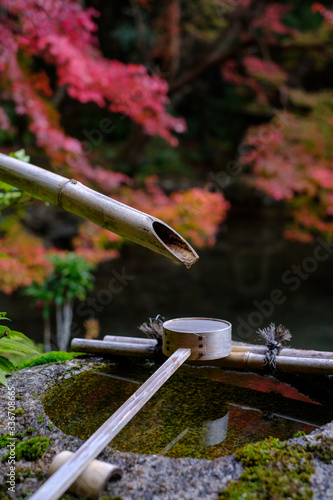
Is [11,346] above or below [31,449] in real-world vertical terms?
above

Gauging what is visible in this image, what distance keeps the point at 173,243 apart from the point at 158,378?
2.35ft

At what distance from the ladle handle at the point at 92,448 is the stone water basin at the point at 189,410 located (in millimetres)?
358

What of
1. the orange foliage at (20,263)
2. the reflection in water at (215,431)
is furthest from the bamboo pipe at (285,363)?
the orange foliage at (20,263)

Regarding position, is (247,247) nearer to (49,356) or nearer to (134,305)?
(134,305)

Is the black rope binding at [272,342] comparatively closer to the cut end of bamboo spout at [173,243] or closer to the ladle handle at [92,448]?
the ladle handle at [92,448]

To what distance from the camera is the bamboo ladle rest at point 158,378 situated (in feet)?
4.60

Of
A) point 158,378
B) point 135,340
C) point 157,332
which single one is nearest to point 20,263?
point 135,340

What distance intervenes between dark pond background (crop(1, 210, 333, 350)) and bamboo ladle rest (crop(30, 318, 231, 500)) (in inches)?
184

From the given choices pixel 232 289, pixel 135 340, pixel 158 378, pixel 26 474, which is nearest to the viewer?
pixel 26 474

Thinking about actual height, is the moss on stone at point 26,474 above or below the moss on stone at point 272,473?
below

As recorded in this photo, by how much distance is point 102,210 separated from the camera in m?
1.61

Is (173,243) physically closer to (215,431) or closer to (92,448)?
(92,448)

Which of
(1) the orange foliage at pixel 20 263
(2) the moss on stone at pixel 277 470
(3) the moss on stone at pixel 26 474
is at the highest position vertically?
(2) the moss on stone at pixel 277 470

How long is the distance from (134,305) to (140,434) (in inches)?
272
